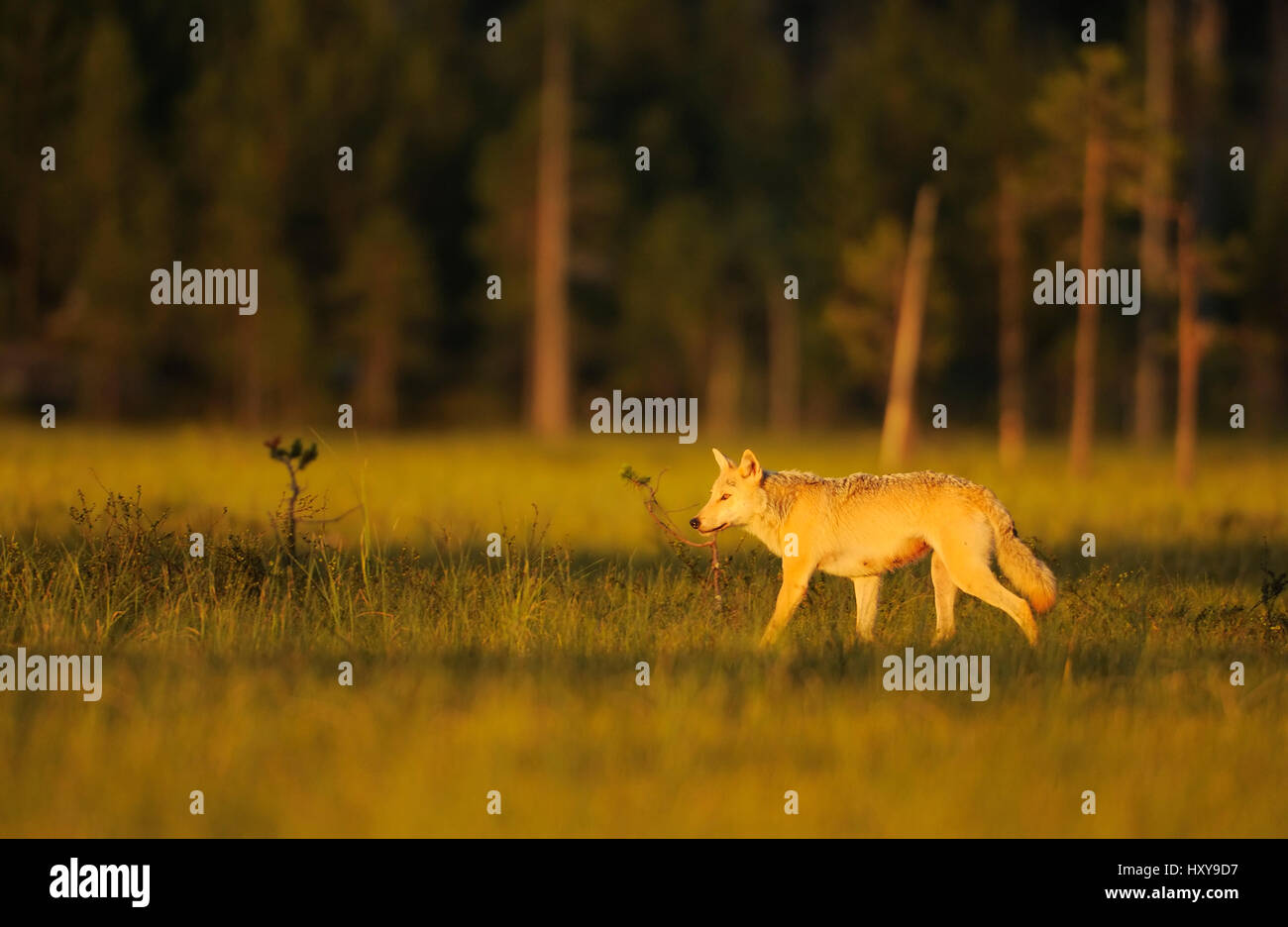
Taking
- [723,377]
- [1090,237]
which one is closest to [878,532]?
[1090,237]

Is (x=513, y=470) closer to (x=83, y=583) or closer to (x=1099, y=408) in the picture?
(x=83, y=583)

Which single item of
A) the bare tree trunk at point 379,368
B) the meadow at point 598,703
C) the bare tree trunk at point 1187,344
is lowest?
the meadow at point 598,703

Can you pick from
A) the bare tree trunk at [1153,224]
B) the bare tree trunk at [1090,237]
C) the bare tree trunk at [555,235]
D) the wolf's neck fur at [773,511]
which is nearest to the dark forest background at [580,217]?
the bare tree trunk at [555,235]

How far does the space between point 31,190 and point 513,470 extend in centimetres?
2882

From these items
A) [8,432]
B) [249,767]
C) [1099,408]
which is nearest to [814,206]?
[1099,408]

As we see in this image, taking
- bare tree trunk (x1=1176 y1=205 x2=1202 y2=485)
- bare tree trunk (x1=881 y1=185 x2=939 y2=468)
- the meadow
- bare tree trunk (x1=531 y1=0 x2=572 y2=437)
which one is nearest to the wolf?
the meadow

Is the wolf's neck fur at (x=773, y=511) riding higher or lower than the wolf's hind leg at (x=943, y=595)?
higher

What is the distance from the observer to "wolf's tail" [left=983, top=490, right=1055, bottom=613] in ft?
36.6

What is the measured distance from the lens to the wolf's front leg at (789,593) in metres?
11.1

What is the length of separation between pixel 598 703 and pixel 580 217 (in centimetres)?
4975

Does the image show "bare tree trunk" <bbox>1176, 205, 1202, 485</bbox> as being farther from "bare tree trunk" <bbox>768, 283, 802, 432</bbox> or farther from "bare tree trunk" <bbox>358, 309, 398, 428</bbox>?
"bare tree trunk" <bbox>358, 309, 398, 428</bbox>

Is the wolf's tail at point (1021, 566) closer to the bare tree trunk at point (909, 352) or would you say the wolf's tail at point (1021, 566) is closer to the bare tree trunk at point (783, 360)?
the bare tree trunk at point (909, 352)

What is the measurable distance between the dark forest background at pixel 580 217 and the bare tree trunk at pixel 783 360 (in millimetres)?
153
